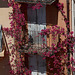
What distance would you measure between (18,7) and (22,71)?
296 cm

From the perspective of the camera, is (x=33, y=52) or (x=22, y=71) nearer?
(x=33, y=52)

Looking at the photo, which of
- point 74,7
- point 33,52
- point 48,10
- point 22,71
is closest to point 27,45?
point 33,52

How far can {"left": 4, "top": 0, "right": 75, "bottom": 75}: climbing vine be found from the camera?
7.49 metres

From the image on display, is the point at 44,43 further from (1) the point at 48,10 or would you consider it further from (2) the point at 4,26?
(2) the point at 4,26

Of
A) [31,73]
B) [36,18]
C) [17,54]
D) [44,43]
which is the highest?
[36,18]

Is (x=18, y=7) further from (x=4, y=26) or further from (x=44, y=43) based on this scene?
(x=44, y=43)

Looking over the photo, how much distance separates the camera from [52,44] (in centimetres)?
A: 748

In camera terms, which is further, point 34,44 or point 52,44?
point 34,44

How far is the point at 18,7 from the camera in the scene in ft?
24.9

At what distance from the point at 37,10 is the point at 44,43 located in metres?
1.57

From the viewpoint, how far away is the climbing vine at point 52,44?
7.49 m

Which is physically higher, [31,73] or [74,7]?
[74,7]

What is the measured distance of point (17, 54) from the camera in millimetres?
8031

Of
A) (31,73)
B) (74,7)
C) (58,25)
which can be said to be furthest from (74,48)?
(31,73)
